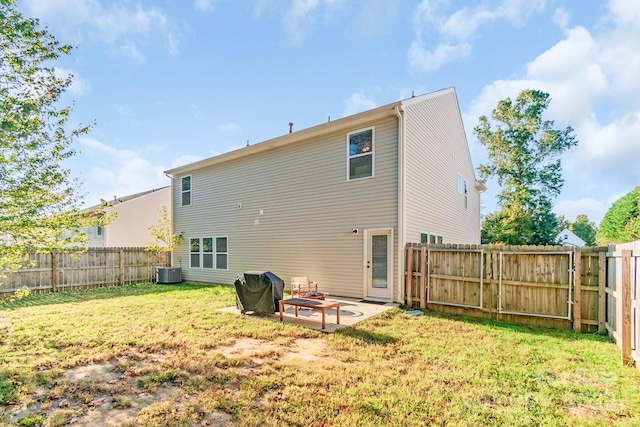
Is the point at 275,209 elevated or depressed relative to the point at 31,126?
depressed

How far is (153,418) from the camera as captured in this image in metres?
2.96

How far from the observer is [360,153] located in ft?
31.1

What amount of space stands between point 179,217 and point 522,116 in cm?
2306

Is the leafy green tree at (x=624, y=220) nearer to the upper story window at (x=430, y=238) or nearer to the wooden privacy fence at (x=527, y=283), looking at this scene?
the upper story window at (x=430, y=238)

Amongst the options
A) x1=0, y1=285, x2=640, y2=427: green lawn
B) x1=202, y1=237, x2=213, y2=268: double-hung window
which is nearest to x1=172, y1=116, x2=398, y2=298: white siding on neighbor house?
x1=202, y1=237, x2=213, y2=268: double-hung window

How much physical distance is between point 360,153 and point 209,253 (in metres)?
8.46

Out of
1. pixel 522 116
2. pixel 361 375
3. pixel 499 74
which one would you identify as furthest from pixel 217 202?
pixel 522 116

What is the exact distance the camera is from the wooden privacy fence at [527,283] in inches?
227

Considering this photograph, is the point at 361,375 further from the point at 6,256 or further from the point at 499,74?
the point at 499,74

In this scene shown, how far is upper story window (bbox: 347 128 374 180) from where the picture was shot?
30.5 ft

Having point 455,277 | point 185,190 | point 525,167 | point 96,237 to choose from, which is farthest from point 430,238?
point 96,237

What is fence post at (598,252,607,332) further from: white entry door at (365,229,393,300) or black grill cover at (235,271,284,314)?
black grill cover at (235,271,284,314)

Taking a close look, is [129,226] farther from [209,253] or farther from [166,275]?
[209,253]

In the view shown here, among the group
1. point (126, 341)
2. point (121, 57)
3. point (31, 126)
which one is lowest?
point (126, 341)
